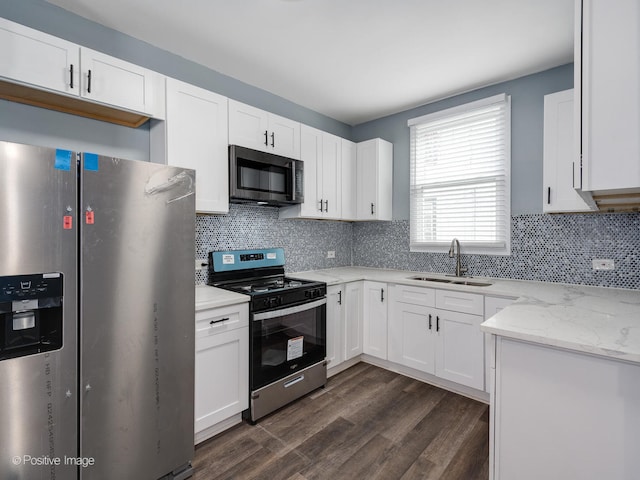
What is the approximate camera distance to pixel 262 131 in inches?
104

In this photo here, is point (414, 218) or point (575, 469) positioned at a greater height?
point (414, 218)

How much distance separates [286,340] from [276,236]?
112 cm

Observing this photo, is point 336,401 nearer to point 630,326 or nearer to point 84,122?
point 630,326

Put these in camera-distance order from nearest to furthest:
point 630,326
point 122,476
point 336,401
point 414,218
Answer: point 630,326 < point 122,476 < point 336,401 < point 414,218

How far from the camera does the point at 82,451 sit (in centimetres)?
141

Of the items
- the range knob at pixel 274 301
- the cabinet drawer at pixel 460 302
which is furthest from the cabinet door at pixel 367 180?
the range knob at pixel 274 301

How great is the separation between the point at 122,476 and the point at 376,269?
2883mm

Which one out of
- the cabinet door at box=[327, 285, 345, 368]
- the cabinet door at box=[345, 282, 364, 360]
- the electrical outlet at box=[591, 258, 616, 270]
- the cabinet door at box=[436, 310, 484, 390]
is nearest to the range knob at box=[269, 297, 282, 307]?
the cabinet door at box=[327, 285, 345, 368]

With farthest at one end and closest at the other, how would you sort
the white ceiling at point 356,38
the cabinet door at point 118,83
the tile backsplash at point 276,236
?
the tile backsplash at point 276,236, the white ceiling at point 356,38, the cabinet door at point 118,83

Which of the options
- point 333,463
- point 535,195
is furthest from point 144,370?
point 535,195

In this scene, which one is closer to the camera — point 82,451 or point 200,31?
point 82,451

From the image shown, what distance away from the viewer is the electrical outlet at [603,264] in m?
2.38

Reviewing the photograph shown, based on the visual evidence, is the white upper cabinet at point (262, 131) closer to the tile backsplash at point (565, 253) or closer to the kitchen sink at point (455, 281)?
the kitchen sink at point (455, 281)

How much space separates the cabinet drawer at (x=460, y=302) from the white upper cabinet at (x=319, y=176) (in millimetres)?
1352
